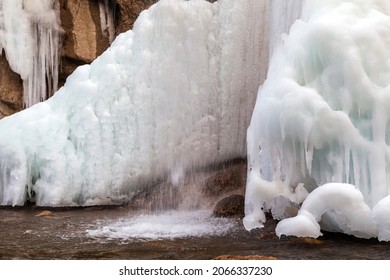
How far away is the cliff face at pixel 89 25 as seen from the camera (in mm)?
9602

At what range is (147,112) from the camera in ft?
26.1

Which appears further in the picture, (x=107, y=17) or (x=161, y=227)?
(x=107, y=17)

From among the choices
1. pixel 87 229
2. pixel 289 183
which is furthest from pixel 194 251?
pixel 87 229

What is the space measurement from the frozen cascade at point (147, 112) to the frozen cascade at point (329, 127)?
234cm

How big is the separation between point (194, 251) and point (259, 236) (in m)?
0.79

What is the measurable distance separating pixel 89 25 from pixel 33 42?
94cm

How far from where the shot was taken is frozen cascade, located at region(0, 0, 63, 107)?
A: 9.08m

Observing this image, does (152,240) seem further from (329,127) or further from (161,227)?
(329,127)

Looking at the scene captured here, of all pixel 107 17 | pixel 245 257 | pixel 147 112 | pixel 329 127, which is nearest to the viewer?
pixel 245 257

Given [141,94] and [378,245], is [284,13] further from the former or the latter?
[378,245]

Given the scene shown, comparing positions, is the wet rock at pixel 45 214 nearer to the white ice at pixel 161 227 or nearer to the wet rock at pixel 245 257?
the white ice at pixel 161 227

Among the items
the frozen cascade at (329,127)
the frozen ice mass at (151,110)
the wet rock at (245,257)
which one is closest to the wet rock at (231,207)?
the frozen ice mass at (151,110)

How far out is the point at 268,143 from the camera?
18.1ft

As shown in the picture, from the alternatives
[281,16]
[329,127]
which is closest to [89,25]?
[281,16]
